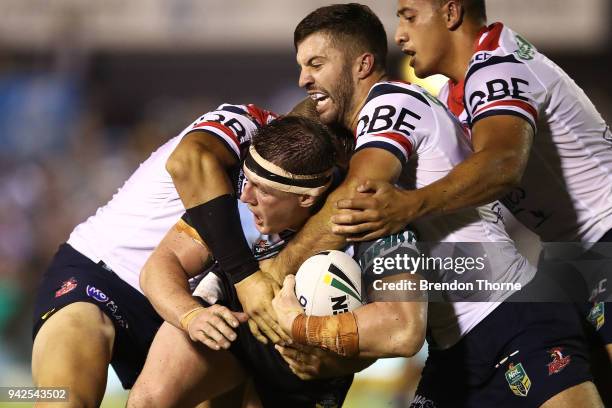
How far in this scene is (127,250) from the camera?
5000 millimetres

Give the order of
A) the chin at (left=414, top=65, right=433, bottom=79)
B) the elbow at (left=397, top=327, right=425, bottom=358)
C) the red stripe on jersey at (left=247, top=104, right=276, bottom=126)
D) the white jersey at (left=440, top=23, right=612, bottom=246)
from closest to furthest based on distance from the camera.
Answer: the elbow at (left=397, top=327, right=425, bottom=358) → the white jersey at (left=440, top=23, right=612, bottom=246) → the red stripe on jersey at (left=247, top=104, right=276, bottom=126) → the chin at (left=414, top=65, right=433, bottom=79)

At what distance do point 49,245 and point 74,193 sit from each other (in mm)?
686

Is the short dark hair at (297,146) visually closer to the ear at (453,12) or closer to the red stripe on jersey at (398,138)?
the red stripe on jersey at (398,138)

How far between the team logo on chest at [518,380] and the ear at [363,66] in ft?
4.97

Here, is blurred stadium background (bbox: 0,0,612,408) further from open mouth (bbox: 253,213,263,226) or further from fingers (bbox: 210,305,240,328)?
fingers (bbox: 210,305,240,328)

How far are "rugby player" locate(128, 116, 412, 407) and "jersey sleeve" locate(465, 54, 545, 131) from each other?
0.64 metres

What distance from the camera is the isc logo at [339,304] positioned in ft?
12.5

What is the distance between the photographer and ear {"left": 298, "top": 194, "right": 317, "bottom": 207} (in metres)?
4.08

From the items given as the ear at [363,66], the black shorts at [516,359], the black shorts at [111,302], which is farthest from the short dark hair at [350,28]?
the black shorts at [111,302]

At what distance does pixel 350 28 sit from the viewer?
4715 mm

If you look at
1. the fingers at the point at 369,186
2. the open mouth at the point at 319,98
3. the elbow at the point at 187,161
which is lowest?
the fingers at the point at 369,186

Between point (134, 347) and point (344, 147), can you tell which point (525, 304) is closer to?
point (344, 147)

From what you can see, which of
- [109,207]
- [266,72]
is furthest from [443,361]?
[266,72]

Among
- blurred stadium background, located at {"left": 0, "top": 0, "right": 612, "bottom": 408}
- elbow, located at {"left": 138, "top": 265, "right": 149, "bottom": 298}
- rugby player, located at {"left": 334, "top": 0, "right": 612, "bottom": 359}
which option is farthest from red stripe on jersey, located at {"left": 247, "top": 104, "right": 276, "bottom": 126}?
blurred stadium background, located at {"left": 0, "top": 0, "right": 612, "bottom": 408}
